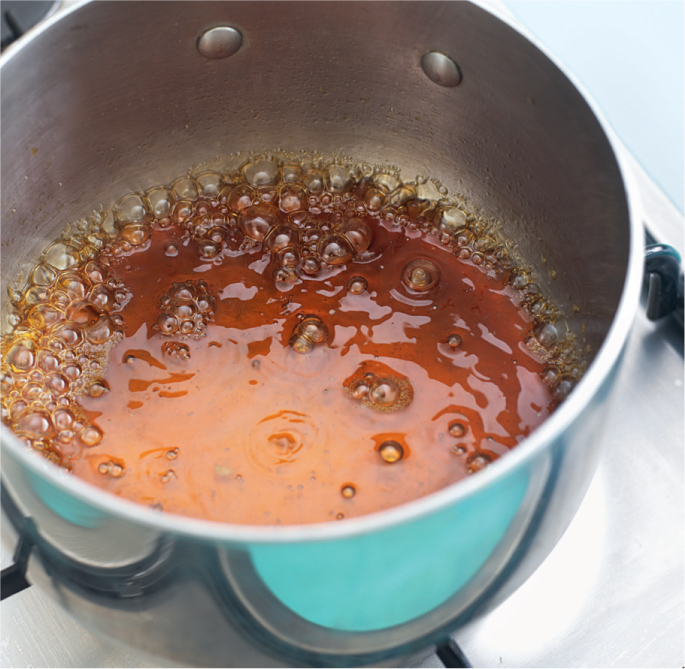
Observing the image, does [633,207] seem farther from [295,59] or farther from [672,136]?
[672,136]

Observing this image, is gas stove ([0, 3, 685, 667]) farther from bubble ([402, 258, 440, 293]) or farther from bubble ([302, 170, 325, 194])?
bubble ([302, 170, 325, 194])

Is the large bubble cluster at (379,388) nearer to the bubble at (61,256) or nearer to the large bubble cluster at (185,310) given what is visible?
the large bubble cluster at (185,310)

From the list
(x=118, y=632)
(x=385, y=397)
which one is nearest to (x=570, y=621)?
(x=385, y=397)

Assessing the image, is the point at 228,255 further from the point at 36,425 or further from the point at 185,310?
the point at 36,425

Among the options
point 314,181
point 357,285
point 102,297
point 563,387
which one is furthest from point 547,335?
point 102,297

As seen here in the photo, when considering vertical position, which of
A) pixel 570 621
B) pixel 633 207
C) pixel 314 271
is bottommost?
pixel 570 621

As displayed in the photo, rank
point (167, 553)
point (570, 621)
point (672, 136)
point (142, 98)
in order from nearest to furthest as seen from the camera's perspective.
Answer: point (167, 553) → point (570, 621) → point (142, 98) → point (672, 136)
